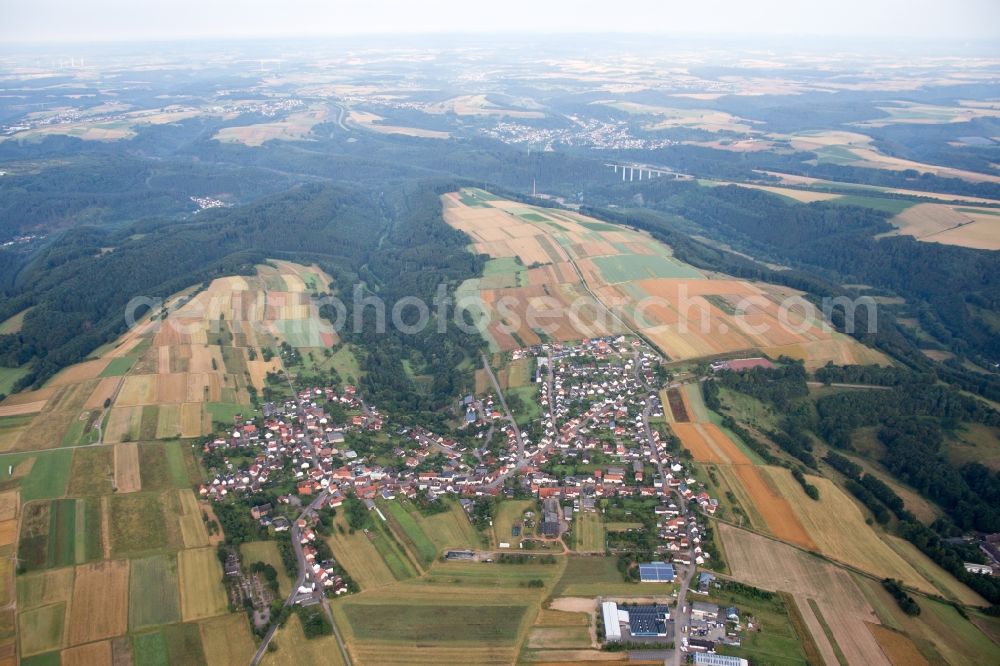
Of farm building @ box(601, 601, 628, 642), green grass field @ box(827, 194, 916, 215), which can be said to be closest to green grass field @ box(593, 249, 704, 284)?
green grass field @ box(827, 194, 916, 215)

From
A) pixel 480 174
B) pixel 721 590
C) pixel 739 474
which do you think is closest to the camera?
pixel 721 590

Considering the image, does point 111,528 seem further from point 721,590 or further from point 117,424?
point 721,590

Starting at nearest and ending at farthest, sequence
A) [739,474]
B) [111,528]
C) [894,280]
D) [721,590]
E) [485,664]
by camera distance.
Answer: [485,664], [721,590], [111,528], [739,474], [894,280]

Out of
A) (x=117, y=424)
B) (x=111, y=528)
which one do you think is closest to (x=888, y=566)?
(x=111, y=528)

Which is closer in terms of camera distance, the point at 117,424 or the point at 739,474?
the point at 739,474

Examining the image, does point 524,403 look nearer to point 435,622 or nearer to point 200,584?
point 435,622

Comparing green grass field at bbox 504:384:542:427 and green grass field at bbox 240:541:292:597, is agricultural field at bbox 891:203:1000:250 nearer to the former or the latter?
green grass field at bbox 504:384:542:427

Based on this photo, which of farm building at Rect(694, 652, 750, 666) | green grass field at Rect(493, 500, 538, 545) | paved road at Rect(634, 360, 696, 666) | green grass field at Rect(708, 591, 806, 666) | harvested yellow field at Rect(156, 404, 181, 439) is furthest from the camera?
harvested yellow field at Rect(156, 404, 181, 439)
